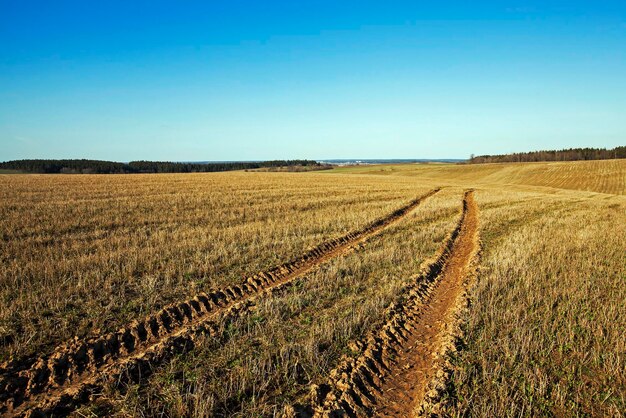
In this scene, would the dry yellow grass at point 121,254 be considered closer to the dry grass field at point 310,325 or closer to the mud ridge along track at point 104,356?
the dry grass field at point 310,325

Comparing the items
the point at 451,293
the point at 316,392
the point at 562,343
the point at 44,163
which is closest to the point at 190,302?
the point at 316,392

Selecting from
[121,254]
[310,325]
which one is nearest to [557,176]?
[310,325]

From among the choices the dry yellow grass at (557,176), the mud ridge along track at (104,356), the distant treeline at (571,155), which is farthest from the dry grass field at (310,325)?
the distant treeline at (571,155)

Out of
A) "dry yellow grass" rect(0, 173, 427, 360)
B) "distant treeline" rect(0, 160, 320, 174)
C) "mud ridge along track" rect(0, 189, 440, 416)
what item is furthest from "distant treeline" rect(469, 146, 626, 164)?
"mud ridge along track" rect(0, 189, 440, 416)

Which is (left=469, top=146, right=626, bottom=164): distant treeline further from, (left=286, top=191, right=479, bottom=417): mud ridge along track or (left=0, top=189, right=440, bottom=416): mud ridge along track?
(left=0, top=189, right=440, bottom=416): mud ridge along track

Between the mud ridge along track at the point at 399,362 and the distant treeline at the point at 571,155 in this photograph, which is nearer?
the mud ridge along track at the point at 399,362

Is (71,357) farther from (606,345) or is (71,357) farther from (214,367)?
(606,345)

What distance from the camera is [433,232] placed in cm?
1477

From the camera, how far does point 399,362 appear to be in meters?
5.36

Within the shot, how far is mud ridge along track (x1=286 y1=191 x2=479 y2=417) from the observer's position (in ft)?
14.3

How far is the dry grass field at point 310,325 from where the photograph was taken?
4.39 metres

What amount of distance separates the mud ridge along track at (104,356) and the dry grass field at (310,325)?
0.09 feet

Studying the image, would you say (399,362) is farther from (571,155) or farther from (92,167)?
(571,155)

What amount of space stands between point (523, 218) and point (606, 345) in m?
15.1
